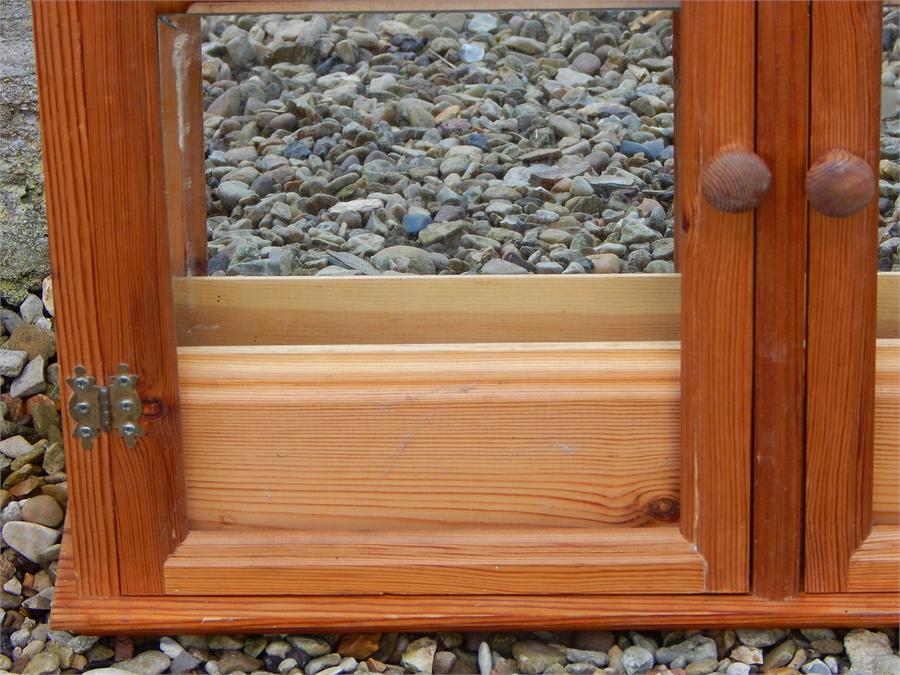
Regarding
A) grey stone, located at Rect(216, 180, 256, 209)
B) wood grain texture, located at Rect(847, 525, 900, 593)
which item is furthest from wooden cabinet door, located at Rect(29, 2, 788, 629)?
grey stone, located at Rect(216, 180, 256, 209)

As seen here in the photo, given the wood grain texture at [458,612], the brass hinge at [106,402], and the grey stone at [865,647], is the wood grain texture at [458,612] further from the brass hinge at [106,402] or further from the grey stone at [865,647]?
the brass hinge at [106,402]

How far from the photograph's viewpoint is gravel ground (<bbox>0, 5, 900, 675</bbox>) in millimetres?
1090

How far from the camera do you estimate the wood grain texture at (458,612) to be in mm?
1052

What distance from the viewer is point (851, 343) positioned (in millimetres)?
996

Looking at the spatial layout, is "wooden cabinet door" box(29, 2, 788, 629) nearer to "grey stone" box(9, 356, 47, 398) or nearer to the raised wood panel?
the raised wood panel

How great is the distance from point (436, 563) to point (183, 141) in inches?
17.9

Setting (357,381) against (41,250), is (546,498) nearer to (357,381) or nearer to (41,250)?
(357,381)

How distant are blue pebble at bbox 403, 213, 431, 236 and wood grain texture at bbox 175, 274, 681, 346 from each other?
379mm

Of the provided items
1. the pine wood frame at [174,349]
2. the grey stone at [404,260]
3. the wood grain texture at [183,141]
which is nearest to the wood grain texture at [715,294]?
the pine wood frame at [174,349]

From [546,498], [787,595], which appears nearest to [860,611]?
[787,595]

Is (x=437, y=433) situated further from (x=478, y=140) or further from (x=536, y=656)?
(x=478, y=140)

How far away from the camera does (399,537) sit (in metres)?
1.06

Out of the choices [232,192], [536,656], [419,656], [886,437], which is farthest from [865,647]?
[232,192]

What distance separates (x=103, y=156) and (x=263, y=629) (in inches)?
17.0
